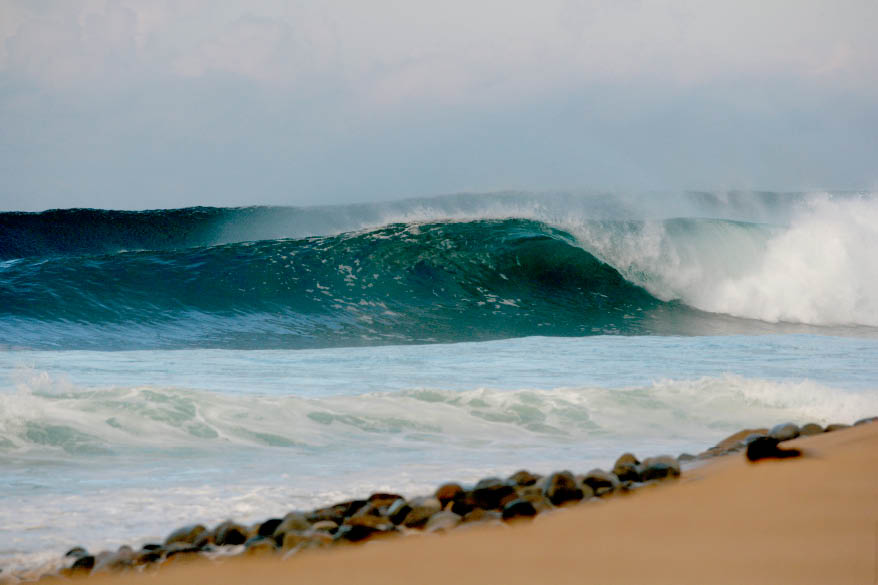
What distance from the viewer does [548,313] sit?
42.8 feet

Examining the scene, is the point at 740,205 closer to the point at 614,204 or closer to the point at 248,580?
the point at 614,204

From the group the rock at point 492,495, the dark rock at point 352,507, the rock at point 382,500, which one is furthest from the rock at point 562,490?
the dark rock at point 352,507

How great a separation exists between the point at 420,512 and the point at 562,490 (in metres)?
0.48

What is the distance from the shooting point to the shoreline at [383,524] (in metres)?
2.23

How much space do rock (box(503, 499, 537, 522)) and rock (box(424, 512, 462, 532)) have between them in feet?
0.47

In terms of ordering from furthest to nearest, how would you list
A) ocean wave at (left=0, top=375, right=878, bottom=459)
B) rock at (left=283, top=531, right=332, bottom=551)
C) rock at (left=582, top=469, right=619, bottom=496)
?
ocean wave at (left=0, top=375, right=878, bottom=459) → rock at (left=582, top=469, right=619, bottom=496) → rock at (left=283, top=531, right=332, bottom=551)

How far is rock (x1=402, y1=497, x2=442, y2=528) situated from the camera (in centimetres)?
242

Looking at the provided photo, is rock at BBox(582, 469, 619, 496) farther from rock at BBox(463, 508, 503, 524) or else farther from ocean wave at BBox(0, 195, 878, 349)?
ocean wave at BBox(0, 195, 878, 349)

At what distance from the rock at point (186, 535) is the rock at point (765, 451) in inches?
75.7

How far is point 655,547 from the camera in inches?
79.9

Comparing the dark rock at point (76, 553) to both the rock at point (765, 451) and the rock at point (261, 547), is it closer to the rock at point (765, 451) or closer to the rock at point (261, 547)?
the rock at point (261, 547)

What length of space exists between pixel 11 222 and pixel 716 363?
25416 mm

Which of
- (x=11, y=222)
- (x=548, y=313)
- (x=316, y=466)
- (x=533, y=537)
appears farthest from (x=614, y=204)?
(x=11, y=222)

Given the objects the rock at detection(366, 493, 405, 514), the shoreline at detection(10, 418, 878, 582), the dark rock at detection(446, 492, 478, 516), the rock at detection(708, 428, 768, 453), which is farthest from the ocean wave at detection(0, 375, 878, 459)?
the dark rock at detection(446, 492, 478, 516)
